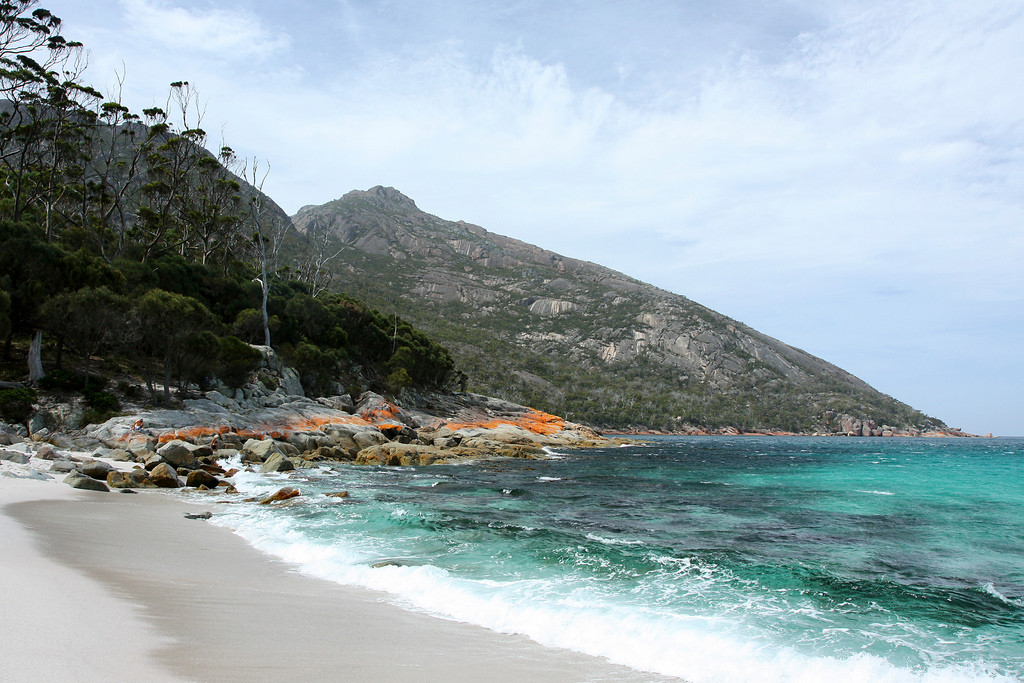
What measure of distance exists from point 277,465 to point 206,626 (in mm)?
19047

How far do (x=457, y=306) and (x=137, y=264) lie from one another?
14033cm

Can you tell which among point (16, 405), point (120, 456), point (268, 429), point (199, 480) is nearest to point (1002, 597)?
point (199, 480)

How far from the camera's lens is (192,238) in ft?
183

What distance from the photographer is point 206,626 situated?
6133 mm

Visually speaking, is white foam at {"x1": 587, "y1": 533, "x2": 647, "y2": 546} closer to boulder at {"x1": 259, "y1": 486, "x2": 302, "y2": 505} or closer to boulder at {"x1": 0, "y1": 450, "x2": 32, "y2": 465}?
boulder at {"x1": 259, "y1": 486, "x2": 302, "y2": 505}

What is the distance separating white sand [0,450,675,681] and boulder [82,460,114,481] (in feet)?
24.8

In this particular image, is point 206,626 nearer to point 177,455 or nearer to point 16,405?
point 177,455

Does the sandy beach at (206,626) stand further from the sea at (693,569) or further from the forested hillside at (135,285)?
the forested hillside at (135,285)

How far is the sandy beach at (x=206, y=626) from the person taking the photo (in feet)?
15.6

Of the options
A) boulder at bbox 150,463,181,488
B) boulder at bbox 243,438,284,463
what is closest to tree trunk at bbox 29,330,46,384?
boulder at bbox 243,438,284,463

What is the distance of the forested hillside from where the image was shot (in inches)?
1104

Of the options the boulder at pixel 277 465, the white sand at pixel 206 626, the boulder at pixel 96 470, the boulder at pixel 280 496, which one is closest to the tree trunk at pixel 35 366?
the boulder at pixel 277 465

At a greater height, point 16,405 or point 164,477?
point 16,405

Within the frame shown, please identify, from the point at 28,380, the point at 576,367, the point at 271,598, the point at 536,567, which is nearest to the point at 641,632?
the point at 536,567
